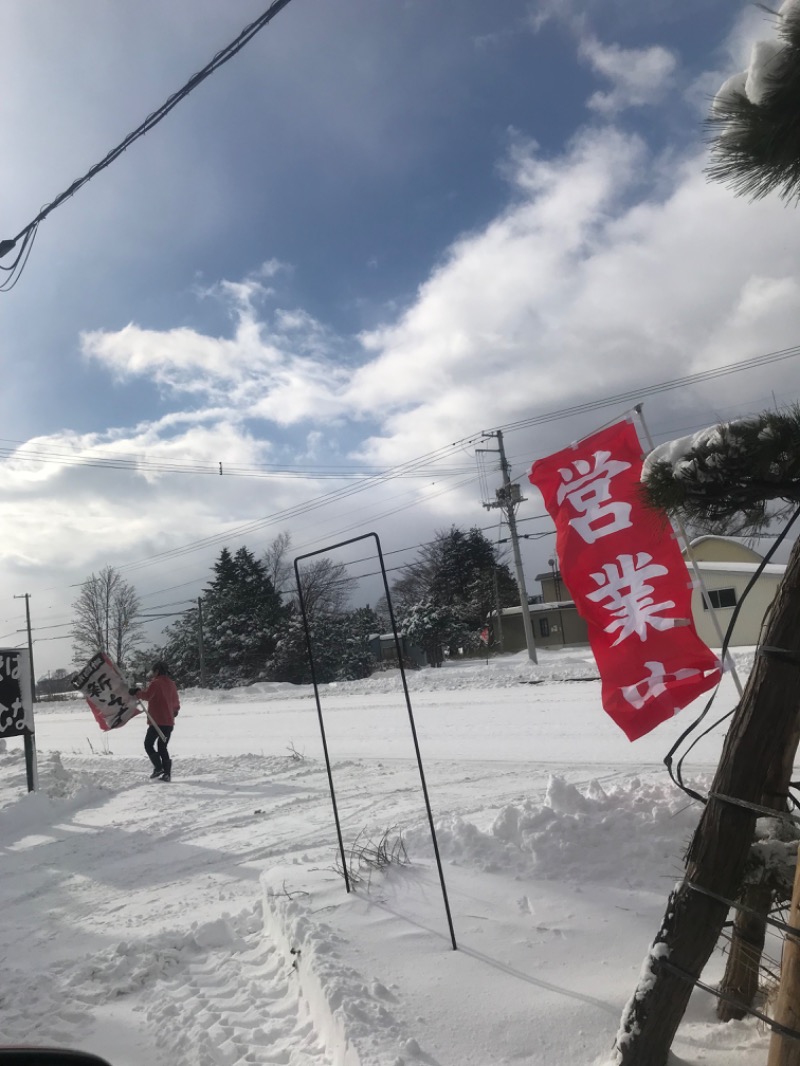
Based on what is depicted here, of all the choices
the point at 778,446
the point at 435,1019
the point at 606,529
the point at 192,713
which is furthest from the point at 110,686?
the point at 192,713

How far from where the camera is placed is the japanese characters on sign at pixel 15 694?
10484mm

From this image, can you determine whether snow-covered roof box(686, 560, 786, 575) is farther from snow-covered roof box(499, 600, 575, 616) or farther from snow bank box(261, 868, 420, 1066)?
snow bank box(261, 868, 420, 1066)

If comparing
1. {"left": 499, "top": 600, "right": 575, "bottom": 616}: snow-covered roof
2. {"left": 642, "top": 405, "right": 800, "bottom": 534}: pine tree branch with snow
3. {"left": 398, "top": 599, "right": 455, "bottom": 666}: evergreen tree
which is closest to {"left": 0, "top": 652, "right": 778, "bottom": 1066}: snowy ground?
{"left": 642, "top": 405, "right": 800, "bottom": 534}: pine tree branch with snow

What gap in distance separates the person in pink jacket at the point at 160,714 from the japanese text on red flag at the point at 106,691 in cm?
71

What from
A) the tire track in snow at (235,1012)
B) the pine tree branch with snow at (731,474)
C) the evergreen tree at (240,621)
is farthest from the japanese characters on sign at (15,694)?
the evergreen tree at (240,621)

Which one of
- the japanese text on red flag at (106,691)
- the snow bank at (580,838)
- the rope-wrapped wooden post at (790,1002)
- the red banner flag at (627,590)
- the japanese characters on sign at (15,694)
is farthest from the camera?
the japanese text on red flag at (106,691)

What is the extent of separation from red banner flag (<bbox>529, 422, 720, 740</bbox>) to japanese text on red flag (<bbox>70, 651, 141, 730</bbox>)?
9.29m

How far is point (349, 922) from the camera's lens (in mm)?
4137

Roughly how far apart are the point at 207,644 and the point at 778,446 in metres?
47.2

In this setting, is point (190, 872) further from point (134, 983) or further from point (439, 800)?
point (439, 800)

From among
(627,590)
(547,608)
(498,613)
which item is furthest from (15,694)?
(547,608)

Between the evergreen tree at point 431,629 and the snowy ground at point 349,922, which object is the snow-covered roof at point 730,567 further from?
the snowy ground at point 349,922

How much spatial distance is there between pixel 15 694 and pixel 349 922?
8478 mm

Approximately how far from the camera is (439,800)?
26.7 ft
